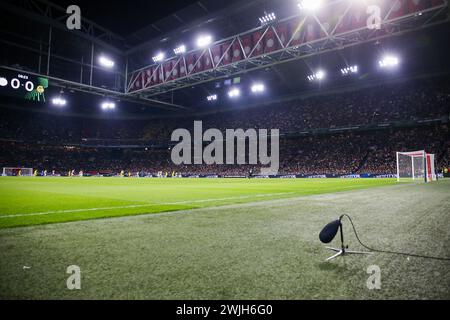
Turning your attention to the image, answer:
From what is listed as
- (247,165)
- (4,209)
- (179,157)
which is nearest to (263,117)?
(247,165)

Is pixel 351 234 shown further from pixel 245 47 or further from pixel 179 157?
pixel 179 157

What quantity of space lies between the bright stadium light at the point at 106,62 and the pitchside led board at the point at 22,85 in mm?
9436

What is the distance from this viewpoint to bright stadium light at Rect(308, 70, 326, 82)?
37594mm

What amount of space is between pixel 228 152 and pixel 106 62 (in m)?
23.9

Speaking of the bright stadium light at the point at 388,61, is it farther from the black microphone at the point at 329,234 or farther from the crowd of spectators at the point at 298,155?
the black microphone at the point at 329,234

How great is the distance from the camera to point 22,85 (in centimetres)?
1969

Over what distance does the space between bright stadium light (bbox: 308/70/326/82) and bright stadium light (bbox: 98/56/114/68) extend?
26.1 meters

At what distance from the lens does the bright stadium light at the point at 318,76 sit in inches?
1480

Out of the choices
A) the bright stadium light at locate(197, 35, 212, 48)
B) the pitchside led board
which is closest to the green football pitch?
the pitchside led board

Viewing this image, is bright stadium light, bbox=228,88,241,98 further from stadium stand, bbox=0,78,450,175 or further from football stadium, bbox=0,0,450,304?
stadium stand, bbox=0,78,450,175

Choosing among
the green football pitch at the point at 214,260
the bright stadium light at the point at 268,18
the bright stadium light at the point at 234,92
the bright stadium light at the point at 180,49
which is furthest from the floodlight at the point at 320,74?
the green football pitch at the point at 214,260

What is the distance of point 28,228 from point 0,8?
1087 inches

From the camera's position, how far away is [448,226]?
459 centimetres

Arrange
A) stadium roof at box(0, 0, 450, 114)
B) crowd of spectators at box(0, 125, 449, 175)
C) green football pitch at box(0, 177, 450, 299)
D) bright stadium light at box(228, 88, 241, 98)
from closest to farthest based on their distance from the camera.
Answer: green football pitch at box(0, 177, 450, 299), stadium roof at box(0, 0, 450, 114), crowd of spectators at box(0, 125, 449, 175), bright stadium light at box(228, 88, 241, 98)
